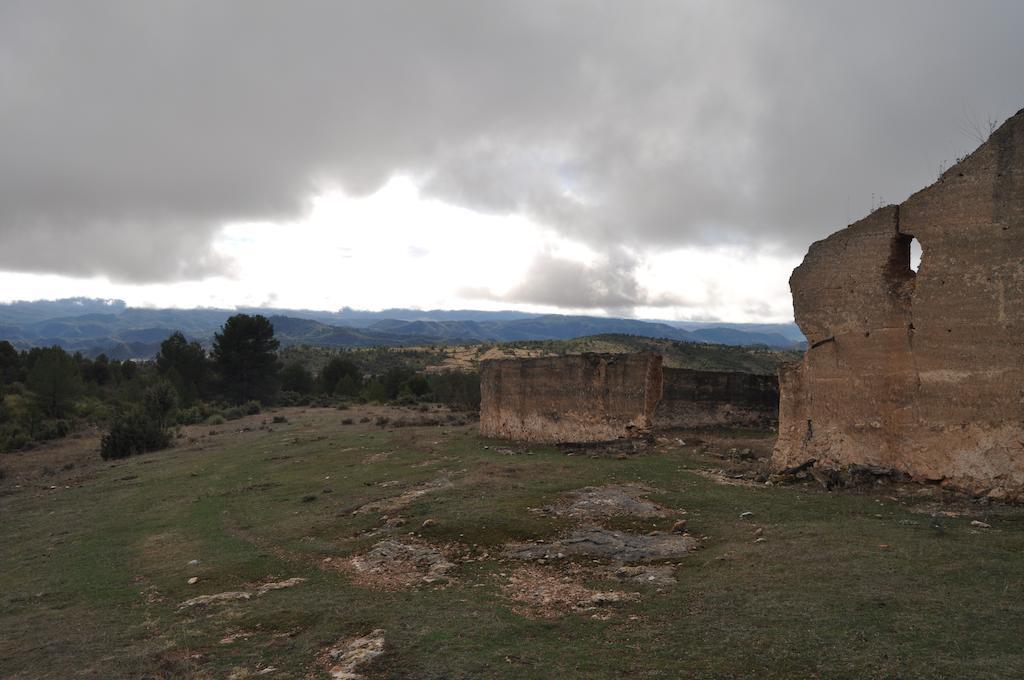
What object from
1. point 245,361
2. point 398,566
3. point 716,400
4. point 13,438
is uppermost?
point 716,400

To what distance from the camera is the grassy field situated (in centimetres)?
578

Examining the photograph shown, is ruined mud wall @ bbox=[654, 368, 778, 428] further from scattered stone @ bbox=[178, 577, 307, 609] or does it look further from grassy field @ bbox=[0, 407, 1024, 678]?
scattered stone @ bbox=[178, 577, 307, 609]

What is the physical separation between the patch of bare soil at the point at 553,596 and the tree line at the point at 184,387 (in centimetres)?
2614

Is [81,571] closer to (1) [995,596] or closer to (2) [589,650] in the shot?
(2) [589,650]

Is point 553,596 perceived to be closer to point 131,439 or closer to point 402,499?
point 402,499

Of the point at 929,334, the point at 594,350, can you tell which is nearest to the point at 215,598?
the point at 929,334

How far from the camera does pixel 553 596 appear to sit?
7.77m

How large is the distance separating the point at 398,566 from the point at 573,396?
10833 mm

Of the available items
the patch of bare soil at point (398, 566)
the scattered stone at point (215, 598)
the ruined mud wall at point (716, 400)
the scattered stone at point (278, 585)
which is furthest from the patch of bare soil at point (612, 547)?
the ruined mud wall at point (716, 400)

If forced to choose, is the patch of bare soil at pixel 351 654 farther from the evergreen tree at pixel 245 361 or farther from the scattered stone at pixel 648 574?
the evergreen tree at pixel 245 361

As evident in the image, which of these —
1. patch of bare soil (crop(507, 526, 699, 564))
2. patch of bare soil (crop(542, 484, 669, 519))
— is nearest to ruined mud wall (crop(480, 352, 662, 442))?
patch of bare soil (crop(542, 484, 669, 519))

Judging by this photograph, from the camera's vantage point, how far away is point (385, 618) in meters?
7.36

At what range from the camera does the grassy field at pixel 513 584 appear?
5781mm

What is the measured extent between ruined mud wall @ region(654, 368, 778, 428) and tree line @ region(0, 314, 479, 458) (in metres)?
19.7
